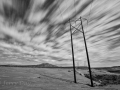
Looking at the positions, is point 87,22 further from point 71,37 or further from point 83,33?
point 71,37

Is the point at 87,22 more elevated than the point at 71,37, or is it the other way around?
the point at 87,22

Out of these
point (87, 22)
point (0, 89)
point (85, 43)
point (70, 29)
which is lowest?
point (0, 89)

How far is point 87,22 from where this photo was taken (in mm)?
20312

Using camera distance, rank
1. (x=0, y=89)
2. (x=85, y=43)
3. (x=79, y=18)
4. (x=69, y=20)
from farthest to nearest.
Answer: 1. (x=69, y=20)
2. (x=79, y=18)
3. (x=85, y=43)
4. (x=0, y=89)

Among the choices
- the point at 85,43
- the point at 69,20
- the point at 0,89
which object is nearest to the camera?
the point at 0,89

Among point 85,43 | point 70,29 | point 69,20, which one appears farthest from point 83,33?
point 69,20

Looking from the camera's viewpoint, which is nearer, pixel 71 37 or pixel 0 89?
pixel 0 89

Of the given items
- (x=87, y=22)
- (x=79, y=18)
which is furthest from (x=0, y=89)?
(x=87, y=22)

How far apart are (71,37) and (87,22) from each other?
18.8 feet

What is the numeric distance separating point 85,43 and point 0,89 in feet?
51.7

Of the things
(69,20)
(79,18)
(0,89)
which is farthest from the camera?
(69,20)

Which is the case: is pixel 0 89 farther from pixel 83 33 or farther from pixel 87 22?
pixel 87 22

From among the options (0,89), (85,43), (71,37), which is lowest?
(0,89)

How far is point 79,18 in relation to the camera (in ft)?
64.3
